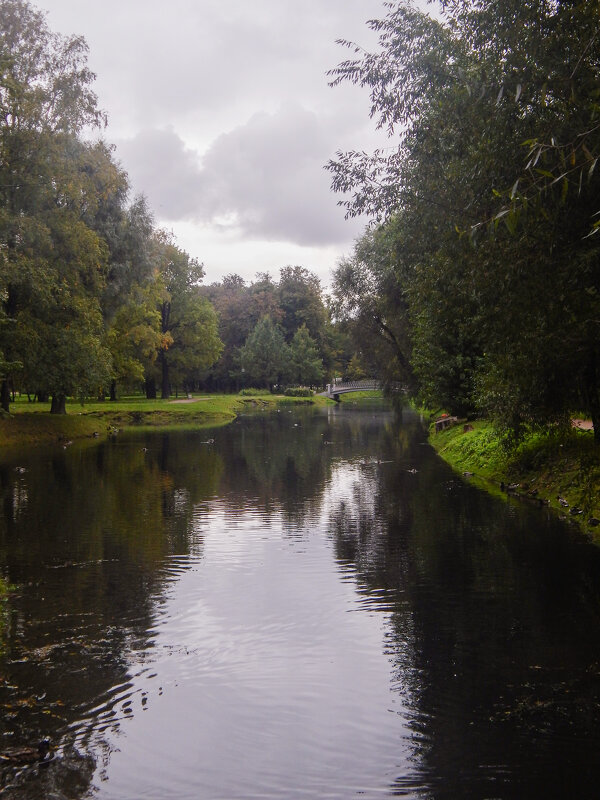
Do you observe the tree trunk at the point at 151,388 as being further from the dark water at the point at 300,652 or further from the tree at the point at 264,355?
the dark water at the point at 300,652

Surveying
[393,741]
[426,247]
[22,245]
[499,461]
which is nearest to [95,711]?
[393,741]

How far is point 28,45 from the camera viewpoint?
1346 inches

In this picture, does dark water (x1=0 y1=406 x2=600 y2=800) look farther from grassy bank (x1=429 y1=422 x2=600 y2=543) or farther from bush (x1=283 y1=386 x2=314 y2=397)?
bush (x1=283 y1=386 x2=314 y2=397)

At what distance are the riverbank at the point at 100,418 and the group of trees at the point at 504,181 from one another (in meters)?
19.3

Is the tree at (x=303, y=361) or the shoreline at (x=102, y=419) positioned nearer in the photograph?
the shoreline at (x=102, y=419)

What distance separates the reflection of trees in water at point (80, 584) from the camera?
7.42 metres

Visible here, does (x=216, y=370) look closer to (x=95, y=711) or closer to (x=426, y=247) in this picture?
(x=426, y=247)

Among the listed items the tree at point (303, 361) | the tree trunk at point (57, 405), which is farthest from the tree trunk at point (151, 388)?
the tree trunk at point (57, 405)

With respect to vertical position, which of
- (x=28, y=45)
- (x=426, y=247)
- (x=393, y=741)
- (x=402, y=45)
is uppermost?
(x=28, y=45)

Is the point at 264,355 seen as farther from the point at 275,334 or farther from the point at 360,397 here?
the point at 360,397

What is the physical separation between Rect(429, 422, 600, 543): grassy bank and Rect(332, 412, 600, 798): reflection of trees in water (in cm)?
87

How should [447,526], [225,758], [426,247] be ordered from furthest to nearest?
[447,526] < [426,247] < [225,758]

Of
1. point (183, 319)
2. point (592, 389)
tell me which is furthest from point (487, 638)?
point (183, 319)

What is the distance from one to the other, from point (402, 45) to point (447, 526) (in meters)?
10.0
